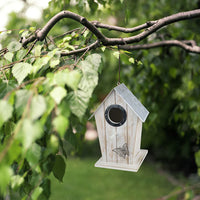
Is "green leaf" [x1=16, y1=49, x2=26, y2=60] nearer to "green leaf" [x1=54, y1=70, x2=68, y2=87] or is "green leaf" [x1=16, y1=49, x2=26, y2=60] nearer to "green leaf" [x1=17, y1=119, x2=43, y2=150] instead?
"green leaf" [x1=54, y1=70, x2=68, y2=87]

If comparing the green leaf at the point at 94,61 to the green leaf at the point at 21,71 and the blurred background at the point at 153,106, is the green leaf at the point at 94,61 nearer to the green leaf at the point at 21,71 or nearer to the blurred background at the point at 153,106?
the green leaf at the point at 21,71

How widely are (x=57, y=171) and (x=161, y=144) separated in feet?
15.7

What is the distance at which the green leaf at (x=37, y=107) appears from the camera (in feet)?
1.92

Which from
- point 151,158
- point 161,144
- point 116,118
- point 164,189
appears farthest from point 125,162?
point 151,158

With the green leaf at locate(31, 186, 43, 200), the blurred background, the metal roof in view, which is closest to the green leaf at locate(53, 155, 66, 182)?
the green leaf at locate(31, 186, 43, 200)

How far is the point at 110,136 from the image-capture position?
3.96ft

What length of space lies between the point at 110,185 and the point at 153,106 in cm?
303

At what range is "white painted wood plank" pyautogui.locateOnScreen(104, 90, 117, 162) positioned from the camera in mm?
1175

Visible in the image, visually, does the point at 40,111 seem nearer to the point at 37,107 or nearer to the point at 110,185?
the point at 37,107

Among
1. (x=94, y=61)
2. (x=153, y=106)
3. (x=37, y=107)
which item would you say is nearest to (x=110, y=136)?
(x=94, y=61)

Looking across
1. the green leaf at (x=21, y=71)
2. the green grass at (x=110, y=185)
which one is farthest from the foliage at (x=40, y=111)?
the green grass at (x=110, y=185)

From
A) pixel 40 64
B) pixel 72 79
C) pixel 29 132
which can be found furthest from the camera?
pixel 40 64

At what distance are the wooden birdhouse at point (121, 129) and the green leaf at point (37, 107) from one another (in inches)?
21.7

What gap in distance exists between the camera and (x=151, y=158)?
6.04 m
